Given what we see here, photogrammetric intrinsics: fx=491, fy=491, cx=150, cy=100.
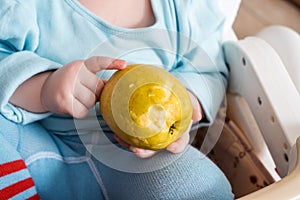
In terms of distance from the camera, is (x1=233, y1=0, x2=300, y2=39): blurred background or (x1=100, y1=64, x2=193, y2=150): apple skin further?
(x1=233, y1=0, x2=300, y2=39): blurred background

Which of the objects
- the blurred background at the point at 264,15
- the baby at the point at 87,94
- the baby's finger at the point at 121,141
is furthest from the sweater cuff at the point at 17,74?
the blurred background at the point at 264,15

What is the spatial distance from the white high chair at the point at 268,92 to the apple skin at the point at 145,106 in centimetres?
14

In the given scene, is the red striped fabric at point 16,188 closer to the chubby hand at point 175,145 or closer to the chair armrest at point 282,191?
the chubby hand at point 175,145

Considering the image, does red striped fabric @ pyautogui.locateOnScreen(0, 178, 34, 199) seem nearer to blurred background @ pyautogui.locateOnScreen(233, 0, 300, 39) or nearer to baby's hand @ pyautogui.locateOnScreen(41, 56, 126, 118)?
baby's hand @ pyautogui.locateOnScreen(41, 56, 126, 118)

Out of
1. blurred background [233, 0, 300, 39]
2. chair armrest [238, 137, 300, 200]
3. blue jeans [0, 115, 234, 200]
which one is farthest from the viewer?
blurred background [233, 0, 300, 39]

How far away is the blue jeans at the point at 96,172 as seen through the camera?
0.53m

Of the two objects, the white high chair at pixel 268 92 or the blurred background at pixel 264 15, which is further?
the blurred background at pixel 264 15

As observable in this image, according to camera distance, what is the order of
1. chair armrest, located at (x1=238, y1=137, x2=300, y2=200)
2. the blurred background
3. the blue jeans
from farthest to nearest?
1. the blurred background
2. the blue jeans
3. chair armrest, located at (x1=238, y1=137, x2=300, y2=200)

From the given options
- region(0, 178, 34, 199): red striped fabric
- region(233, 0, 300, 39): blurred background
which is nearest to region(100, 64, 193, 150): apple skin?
region(0, 178, 34, 199): red striped fabric

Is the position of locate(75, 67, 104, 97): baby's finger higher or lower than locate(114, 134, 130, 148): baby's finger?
higher

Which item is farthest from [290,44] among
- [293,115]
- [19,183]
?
[19,183]

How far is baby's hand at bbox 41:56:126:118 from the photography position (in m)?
0.51

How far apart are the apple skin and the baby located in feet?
0.11

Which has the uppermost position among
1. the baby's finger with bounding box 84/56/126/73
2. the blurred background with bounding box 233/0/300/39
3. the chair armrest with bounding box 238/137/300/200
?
the baby's finger with bounding box 84/56/126/73
